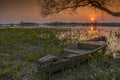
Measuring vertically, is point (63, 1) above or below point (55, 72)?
above

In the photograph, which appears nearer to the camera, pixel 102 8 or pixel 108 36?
pixel 102 8

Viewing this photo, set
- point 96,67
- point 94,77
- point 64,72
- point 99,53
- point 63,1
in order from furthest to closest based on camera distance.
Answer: point 63,1 → point 99,53 → point 96,67 → point 64,72 → point 94,77

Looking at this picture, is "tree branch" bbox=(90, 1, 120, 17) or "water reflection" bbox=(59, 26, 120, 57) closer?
"tree branch" bbox=(90, 1, 120, 17)

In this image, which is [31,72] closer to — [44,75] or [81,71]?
[44,75]

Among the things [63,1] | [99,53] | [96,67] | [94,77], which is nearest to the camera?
[94,77]

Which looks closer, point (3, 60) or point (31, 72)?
point (31, 72)

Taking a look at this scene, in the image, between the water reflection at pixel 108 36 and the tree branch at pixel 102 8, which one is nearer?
the tree branch at pixel 102 8

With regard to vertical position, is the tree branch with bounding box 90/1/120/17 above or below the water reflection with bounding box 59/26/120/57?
above

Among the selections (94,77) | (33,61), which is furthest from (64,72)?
(33,61)

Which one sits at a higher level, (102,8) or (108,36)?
(102,8)

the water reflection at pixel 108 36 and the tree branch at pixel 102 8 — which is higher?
the tree branch at pixel 102 8

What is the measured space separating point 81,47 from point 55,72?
497 centimetres

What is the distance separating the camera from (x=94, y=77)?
10.8 m

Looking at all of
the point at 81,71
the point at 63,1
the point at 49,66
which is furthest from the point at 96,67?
the point at 63,1
